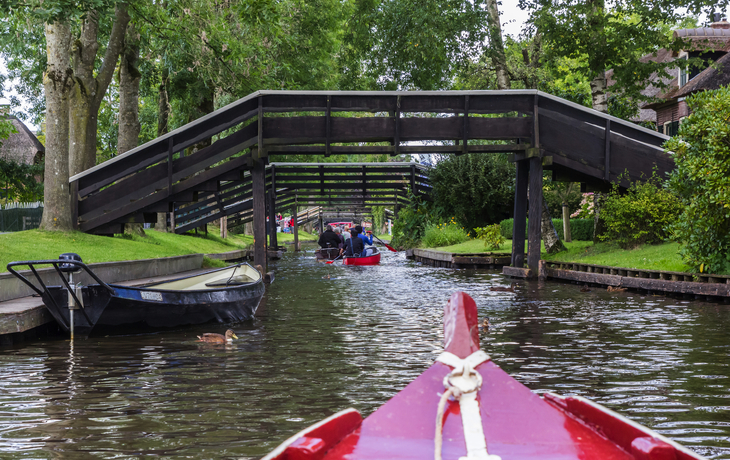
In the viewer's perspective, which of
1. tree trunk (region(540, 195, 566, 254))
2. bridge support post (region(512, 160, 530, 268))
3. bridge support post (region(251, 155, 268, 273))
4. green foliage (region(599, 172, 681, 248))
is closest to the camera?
green foliage (region(599, 172, 681, 248))

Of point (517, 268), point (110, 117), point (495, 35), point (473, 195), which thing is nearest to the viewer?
point (517, 268)

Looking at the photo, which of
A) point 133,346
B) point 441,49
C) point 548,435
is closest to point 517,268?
point 441,49

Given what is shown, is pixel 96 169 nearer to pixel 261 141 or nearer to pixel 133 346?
pixel 261 141

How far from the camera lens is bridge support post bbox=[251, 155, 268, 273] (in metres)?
18.2

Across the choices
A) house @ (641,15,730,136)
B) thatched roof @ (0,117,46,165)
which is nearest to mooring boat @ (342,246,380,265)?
house @ (641,15,730,136)

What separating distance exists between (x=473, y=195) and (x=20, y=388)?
24757 mm

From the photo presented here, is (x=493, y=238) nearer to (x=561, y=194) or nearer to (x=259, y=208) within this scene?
(x=561, y=194)

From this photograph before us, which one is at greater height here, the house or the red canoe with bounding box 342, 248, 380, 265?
the house

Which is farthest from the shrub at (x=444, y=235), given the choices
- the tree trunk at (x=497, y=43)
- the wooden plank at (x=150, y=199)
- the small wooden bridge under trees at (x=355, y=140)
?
the wooden plank at (x=150, y=199)

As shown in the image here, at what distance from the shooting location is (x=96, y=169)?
672 inches

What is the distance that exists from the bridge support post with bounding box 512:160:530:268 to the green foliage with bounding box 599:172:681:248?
8.69 ft

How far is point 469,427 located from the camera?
3.05 m

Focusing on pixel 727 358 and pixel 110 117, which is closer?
pixel 727 358

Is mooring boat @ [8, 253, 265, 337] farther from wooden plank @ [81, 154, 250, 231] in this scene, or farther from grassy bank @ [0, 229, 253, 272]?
wooden plank @ [81, 154, 250, 231]
